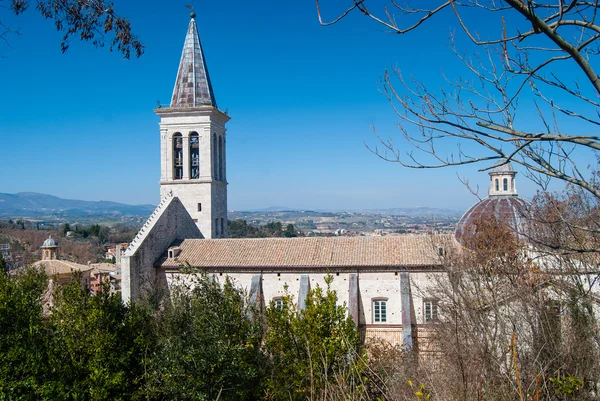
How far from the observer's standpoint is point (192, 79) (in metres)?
29.9

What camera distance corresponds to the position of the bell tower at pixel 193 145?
29094 millimetres

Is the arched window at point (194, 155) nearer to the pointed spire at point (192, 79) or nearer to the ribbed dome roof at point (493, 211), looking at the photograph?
the pointed spire at point (192, 79)

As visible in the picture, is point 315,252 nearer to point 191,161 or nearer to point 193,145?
point 191,161

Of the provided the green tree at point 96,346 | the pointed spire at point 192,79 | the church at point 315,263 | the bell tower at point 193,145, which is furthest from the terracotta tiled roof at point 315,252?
the pointed spire at point 192,79

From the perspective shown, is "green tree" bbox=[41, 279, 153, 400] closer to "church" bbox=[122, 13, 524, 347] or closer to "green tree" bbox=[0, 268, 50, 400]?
"green tree" bbox=[0, 268, 50, 400]

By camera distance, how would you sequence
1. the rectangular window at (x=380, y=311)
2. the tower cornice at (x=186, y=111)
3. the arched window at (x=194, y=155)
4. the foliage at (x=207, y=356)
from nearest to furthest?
the foliage at (x=207, y=356) < the rectangular window at (x=380, y=311) < the tower cornice at (x=186, y=111) < the arched window at (x=194, y=155)

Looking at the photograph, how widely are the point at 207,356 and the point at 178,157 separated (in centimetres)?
1858

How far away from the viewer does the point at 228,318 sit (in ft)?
47.7

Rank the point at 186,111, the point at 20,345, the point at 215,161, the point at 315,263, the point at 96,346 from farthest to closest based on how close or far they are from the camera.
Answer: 1. the point at 215,161
2. the point at 186,111
3. the point at 315,263
4. the point at 96,346
5. the point at 20,345

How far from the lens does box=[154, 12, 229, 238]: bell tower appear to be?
95.5 feet

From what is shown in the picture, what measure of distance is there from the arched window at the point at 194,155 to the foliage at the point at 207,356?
14890mm

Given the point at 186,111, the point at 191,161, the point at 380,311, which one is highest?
the point at 186,111

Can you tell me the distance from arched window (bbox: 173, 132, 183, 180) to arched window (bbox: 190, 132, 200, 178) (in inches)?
22.7

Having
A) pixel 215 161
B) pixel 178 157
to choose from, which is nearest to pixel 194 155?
pixel 178 157
